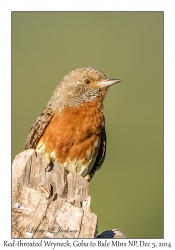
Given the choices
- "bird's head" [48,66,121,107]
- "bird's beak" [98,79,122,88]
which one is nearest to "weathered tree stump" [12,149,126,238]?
"bird's head" [48,66,121,107]

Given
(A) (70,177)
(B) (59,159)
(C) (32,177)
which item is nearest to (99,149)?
(B) (59,159)

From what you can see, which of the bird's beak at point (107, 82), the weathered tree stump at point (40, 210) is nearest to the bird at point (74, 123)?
the bird's beak at point (107, 82)

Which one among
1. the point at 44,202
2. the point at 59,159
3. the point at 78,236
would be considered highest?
the point at 59,159

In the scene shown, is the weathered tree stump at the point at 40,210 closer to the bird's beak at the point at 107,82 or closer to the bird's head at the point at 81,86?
the bird's head at the point at 81,86

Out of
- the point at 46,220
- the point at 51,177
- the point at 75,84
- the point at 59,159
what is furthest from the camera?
the point at 75,84

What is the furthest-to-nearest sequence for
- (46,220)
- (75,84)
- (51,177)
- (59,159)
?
1. (75,84)
2. (59,159)
3. (51,177)
4. (46,220)

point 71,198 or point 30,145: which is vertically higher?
point 30,145

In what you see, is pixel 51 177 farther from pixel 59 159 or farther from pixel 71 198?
pixel 59 159

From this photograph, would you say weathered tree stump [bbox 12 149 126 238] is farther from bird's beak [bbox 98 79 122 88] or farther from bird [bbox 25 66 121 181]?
bird's beak [bbox 98 79 122 88]
